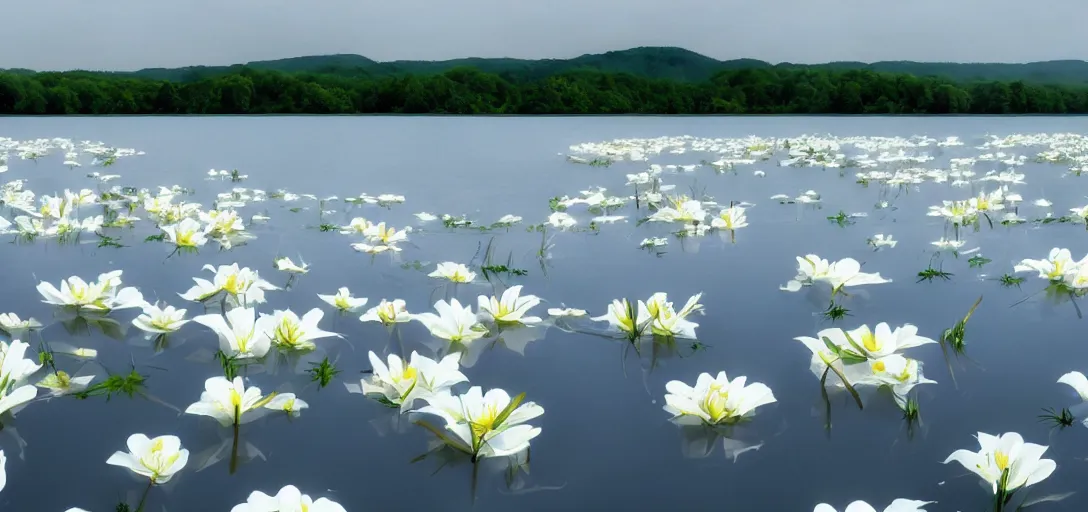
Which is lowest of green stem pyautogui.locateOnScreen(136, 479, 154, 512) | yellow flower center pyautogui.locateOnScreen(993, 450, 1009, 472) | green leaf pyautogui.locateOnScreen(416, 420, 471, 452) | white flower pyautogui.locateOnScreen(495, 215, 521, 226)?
white flower pyautogui.locateOnScreen(495, 215, 521, 226)

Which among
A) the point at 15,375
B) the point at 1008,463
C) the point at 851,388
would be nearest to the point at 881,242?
the point at 851,388

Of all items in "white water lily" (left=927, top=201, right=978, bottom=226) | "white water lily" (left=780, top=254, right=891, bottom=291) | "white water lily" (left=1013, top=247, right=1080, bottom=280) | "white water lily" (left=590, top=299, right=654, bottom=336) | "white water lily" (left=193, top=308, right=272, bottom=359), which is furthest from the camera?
"white water lily" (left=927, top=201, right=978, bottom=226)

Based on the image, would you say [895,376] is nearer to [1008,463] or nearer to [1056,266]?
[1008,463]

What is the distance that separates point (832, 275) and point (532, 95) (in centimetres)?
3398

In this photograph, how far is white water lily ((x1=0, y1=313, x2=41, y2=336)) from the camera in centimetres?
274

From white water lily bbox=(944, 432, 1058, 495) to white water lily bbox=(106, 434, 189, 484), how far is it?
149 cm

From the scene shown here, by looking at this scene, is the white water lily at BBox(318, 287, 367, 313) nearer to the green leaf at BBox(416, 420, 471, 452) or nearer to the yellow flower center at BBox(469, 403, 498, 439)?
the green leaf at BBox(416, 420, 471, 452)

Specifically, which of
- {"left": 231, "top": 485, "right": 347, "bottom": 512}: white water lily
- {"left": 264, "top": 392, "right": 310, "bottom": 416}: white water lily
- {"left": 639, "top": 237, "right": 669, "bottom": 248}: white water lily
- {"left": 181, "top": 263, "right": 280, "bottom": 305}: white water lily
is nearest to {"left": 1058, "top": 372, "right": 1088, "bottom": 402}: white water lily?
{"left": 231, "top": 485, "right": 347, "bottom": 512}: white water lily

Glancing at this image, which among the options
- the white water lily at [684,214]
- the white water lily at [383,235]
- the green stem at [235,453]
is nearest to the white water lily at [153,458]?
the green stem at [235,453]

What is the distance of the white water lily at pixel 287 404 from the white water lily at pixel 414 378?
0.20 meters

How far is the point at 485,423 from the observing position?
1819 mm

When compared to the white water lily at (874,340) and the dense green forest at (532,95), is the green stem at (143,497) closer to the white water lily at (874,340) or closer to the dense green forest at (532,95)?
the white water lily at (874,340)

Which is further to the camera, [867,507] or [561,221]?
[561,221]

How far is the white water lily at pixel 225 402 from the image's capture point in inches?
76.4
